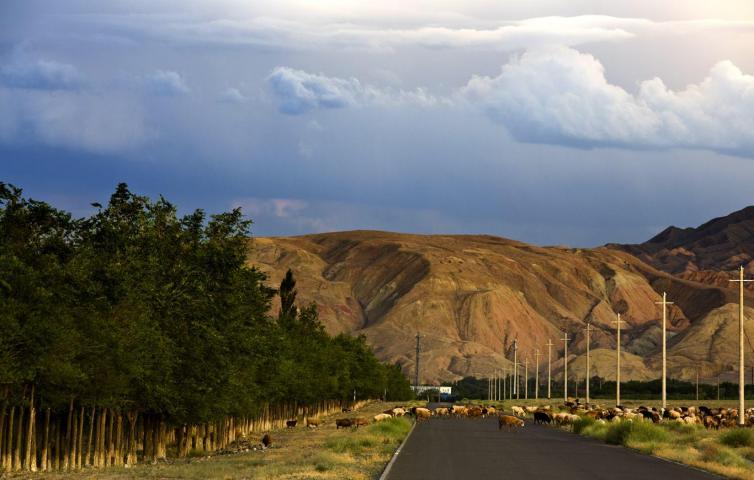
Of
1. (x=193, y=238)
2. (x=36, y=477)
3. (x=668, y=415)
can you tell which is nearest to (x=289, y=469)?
(x=36, y=477)

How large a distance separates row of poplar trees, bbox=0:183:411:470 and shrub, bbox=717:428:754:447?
82.1 feet

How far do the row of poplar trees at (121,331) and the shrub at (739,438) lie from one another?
2502cm

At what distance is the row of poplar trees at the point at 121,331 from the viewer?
46312 mm

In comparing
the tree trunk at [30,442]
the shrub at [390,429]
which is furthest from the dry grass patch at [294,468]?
the shrub at [390,429]

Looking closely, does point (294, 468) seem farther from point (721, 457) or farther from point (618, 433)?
point (618, 433)

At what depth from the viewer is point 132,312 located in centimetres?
5444

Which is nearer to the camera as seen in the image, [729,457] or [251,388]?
[729,457]

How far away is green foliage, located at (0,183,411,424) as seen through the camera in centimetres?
4581

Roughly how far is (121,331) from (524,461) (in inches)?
740

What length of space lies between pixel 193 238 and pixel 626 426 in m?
26.0

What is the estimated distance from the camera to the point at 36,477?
42.6 metres

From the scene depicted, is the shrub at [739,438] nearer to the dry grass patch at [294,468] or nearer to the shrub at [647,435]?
the shrub at [647,435]

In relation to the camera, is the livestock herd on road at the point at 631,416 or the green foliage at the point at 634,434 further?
the livestock herd on road at the point at 631,416

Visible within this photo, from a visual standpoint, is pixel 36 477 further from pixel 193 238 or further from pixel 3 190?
pixel 193 238
